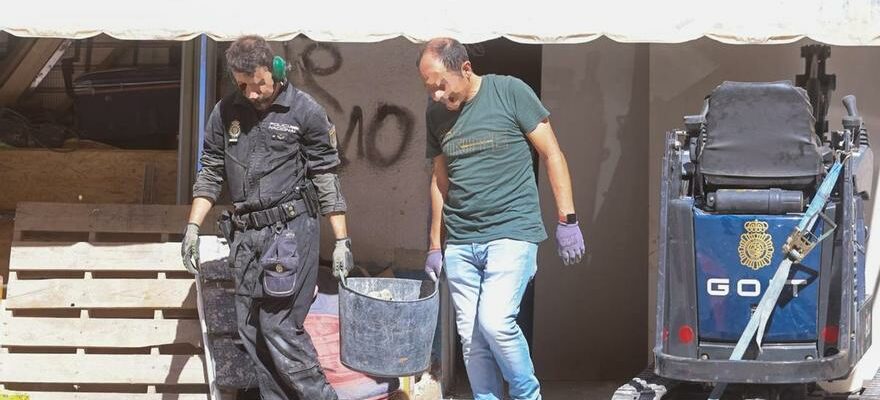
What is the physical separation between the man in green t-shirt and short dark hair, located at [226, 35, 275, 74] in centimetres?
74

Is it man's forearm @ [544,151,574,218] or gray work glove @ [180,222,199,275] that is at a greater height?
man's forearm @ [544,151,574,218]

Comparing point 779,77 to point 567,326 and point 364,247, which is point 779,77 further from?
point 364,247

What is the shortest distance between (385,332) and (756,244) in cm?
174

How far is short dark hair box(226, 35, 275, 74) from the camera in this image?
20.2 feet

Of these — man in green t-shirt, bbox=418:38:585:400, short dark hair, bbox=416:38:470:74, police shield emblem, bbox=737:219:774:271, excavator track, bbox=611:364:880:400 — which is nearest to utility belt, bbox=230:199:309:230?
man in green t-shirt, bbox=418:38:585:400

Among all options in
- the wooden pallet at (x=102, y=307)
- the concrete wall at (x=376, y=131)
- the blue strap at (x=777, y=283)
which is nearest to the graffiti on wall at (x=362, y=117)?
the concrete wall at (x=376, y=131)

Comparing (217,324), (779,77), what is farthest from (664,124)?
(217,324)

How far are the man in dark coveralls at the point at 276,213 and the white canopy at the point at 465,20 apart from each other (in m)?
0.39

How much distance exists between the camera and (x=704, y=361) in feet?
19.9

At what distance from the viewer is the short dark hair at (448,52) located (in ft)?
19.6

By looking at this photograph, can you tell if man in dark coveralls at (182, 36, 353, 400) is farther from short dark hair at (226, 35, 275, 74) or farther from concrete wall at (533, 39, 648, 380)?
concrete wall at (533, 39, 648, 380)

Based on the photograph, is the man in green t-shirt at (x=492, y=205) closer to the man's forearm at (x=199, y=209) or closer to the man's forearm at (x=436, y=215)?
the man's forearm at (x=436, y=215)

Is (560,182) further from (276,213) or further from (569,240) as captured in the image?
(276,213)

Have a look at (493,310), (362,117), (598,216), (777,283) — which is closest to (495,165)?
(493,310)
